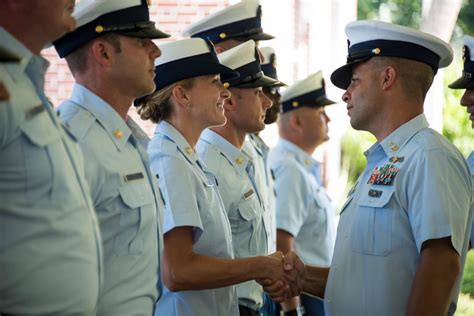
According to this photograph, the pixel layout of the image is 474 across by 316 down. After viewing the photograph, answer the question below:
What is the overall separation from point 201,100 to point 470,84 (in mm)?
1482

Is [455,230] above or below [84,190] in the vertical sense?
below

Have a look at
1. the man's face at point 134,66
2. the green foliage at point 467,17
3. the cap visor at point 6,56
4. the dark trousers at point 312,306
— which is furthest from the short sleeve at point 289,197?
the green foliage at point 467,17

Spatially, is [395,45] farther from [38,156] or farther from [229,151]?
[38,156]

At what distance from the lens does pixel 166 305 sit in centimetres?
345

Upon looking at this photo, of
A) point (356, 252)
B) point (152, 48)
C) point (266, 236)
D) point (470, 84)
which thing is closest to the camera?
point (152, 48)

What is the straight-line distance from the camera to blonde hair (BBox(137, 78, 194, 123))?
3564 millimetres

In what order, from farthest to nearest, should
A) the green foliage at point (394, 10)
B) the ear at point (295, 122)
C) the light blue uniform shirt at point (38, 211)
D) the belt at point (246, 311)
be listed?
the green foliage at point (394, 10) → the ear at point (295, 122) → the belt at point (246, 311) → the light blue uniform shirt at point (38, 211)

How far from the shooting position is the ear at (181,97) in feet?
11.7

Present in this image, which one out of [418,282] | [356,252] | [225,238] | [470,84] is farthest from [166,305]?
[470,84]

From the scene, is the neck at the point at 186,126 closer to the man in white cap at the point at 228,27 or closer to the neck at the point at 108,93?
the neck at the point at 108,93

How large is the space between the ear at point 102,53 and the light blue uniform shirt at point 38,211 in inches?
22.8

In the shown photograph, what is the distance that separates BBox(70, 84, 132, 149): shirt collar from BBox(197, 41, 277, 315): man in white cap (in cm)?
105

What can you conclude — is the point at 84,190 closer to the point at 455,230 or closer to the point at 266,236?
the point at 455,230

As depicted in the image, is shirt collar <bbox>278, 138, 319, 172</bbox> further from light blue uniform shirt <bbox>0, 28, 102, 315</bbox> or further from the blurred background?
light blue uniform shirt <bbox>0, 28, 102, 315</bbox>
